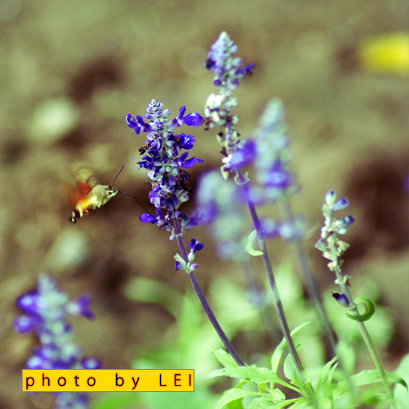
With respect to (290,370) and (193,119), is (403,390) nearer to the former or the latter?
(290,370)

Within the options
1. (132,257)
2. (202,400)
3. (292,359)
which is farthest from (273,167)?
(132,257)

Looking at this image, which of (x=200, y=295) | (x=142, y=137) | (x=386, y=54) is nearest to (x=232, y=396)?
(x=200, y=295)

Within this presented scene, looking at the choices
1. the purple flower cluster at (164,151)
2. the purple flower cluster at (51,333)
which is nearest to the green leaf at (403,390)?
the purple flower cluster at (164,151)

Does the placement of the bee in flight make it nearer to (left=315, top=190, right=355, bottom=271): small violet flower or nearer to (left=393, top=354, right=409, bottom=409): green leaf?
(left=315, top=190, right=355, bottom=271): small violet flower

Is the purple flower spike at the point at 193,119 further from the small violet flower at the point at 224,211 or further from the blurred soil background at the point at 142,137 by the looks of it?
the blurred soil background at the point at 142,137

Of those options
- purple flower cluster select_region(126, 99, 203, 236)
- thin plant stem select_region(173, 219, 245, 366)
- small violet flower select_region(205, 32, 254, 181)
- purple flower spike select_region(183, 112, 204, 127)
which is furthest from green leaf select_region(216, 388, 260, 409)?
purple flower spike select_region(183, 112, 204, 127)
